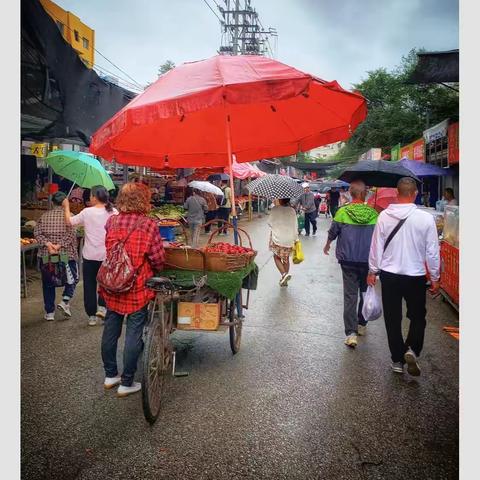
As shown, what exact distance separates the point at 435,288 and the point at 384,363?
3.51ft

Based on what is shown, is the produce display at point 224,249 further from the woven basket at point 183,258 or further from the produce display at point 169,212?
the produce display at point 169,212

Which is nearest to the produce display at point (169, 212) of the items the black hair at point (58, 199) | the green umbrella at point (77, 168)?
the green umbrella at point (77, 168)

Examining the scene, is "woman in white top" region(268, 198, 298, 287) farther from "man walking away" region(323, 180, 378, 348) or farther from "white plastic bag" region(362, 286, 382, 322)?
"white plastic bag" region(362, 286, 382, 322)

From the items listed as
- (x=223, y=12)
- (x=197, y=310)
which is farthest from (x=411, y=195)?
(x=223, y=12)

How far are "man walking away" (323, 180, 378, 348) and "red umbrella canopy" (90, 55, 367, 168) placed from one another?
1046mm

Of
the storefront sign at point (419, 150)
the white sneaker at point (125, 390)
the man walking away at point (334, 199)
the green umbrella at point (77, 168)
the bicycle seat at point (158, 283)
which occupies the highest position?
the storefront sign at point (419, 150)

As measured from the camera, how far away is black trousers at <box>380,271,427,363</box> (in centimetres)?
439

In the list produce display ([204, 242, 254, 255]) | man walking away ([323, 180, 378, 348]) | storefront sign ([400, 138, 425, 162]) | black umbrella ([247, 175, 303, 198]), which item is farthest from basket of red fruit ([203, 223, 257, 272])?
storefront sign ([400, 138, 425, 162])

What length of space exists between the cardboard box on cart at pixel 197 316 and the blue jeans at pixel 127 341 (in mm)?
489

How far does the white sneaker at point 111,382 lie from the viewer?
405 centimetres

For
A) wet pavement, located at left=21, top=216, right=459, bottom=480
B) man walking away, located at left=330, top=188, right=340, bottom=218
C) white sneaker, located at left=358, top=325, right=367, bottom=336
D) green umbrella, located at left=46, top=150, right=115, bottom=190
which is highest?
man walking away, located at left=330, top=188, right=340, bottom=218

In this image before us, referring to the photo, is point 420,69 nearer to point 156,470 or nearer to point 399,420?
point 399,420

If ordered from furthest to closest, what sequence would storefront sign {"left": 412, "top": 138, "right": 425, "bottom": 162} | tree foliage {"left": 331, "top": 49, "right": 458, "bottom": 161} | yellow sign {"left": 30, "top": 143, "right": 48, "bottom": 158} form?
tree foliage {"left": 331, "top": 49, "right": 458, "bottom": 161}, storefront sign {"left": 412, "top": 138, "right": 425, "bottom": 162}, yellow sign {"left": 30, "top": 143, "right": 48, "bottom": 158}

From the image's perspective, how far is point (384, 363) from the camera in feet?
15.8
